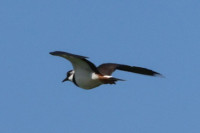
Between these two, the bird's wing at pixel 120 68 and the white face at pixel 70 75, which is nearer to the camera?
the bird's wing at pixel 120 68

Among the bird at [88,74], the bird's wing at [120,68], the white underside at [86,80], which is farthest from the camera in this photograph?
the bird's wing at [120,68]

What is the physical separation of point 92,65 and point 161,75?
2.80m

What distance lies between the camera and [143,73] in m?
20.5

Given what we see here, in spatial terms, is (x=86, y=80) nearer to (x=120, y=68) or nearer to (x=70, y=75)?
(x=70, y=75)

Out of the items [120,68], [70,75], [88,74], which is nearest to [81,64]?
[88,74]

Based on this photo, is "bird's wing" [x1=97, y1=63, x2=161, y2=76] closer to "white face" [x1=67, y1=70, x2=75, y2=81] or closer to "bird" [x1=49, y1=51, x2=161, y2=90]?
"bird" [x1=49, y1=51, x2=161, y2=90]

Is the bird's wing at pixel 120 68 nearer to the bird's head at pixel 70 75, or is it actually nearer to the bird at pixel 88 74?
the bird at pixel 88 74

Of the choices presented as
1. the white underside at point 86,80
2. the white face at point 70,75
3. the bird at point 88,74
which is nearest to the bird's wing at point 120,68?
the bird at point 88,74

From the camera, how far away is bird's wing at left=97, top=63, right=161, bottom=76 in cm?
1952

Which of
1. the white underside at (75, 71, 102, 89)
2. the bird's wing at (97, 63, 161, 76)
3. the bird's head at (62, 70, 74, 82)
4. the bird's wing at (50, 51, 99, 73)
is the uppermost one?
the bird's wing at (97, 63, 161, 76)

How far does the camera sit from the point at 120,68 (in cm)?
2038

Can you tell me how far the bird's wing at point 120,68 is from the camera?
19.5 m

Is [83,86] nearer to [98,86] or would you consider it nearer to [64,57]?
[98,86]

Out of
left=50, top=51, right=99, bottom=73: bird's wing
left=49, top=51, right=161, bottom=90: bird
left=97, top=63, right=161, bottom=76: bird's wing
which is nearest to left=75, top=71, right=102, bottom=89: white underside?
left=49, top=51, right=161, bottom=90: bird
